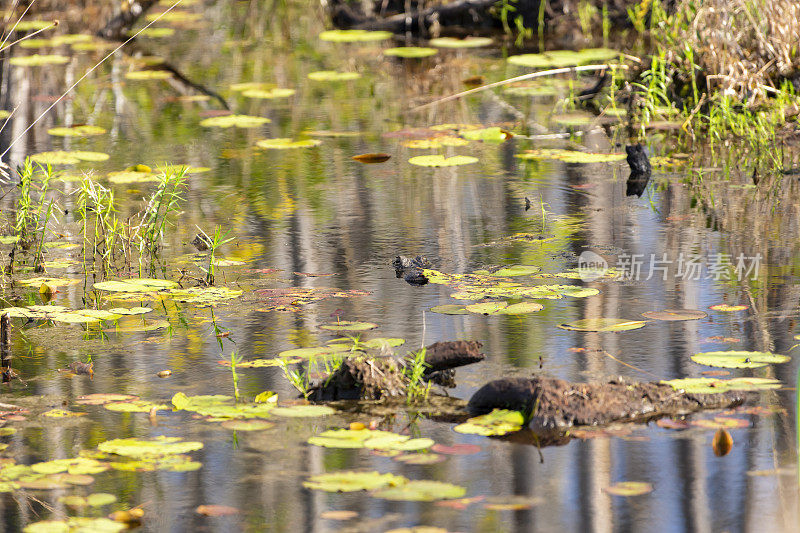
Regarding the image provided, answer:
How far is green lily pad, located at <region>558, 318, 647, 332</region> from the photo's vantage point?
348 cm

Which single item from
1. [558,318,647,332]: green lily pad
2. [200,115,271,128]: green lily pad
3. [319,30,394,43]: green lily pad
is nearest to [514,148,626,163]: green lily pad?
[200,115,271,128]: green lily pad

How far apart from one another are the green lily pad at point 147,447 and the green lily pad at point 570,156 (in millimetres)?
3042

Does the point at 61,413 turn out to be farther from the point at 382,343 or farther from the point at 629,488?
the point at 629,488

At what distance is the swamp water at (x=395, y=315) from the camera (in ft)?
8.38

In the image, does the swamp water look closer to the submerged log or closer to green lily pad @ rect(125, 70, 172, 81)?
the submerged log

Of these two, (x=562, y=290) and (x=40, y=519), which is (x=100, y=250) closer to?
(x=562, y=290)

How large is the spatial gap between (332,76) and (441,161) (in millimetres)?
2136

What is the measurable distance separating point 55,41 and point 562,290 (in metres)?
6.05

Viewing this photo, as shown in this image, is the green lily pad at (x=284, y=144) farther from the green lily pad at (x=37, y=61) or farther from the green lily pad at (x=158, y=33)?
the green lily pad at (x=158, y=33)

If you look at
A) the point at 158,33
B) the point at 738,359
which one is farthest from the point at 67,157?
the point at 158,33

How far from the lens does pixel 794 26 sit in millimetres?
5980

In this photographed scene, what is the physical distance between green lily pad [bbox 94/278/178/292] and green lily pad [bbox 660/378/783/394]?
1.62 meters

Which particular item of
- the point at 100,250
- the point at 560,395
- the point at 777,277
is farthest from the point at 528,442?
the point at 100,250

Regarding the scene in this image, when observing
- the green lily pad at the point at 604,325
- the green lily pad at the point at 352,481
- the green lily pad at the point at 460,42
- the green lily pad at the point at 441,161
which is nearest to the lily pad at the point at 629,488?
the green lily pad at the point at 352,481
